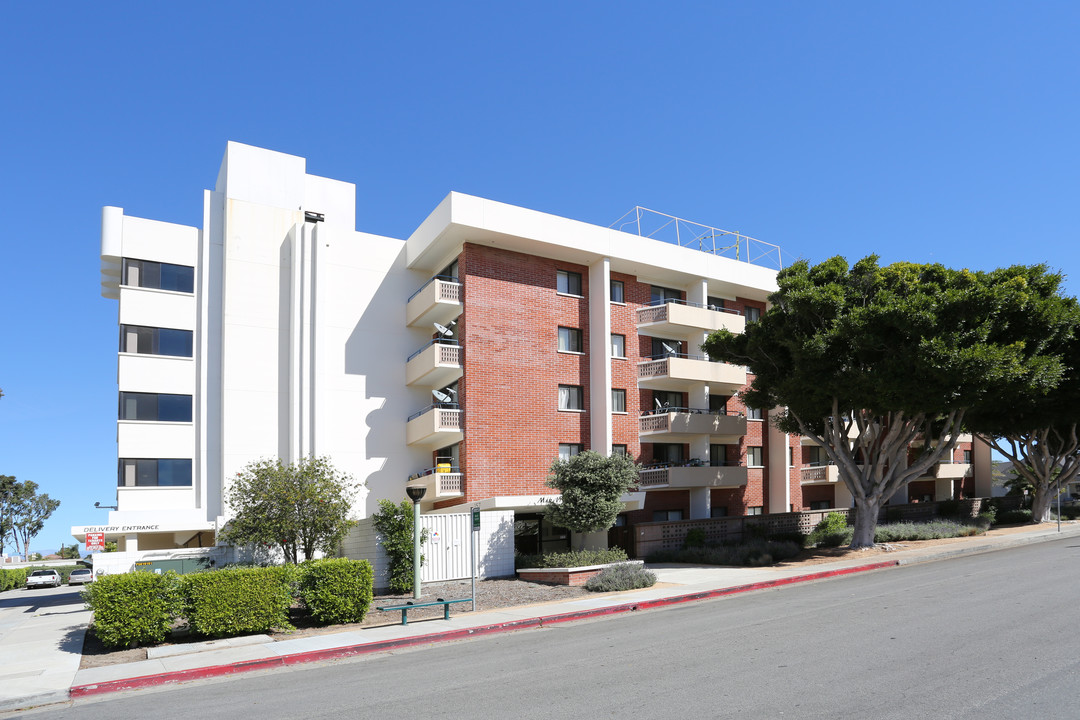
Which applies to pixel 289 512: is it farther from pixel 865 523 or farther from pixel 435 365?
pixel 865 523

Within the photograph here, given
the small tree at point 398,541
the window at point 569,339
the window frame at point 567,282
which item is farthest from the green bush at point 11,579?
the window frame at point 567,282

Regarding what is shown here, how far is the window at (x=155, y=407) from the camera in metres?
31.1

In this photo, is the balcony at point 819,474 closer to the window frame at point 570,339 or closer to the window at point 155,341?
the window frame at point 570,339

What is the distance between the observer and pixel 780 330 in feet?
93.6

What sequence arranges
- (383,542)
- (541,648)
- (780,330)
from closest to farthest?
1. (541,648)
2. (383,542)
3. (780,330)

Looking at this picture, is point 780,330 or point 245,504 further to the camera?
point 780,330

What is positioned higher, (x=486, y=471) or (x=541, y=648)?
(x=486, y=471)

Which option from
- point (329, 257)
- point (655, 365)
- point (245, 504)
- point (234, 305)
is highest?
point (329, 257)

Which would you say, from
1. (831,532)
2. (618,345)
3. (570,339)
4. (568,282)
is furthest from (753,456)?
(568,282)

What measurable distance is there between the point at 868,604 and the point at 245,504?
18.3 metres

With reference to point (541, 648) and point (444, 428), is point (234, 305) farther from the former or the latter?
point (541, 648)

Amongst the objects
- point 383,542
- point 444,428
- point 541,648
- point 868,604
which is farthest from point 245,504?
point 868,604

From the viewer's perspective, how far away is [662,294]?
1473 inches

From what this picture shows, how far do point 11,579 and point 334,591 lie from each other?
48439 mm
